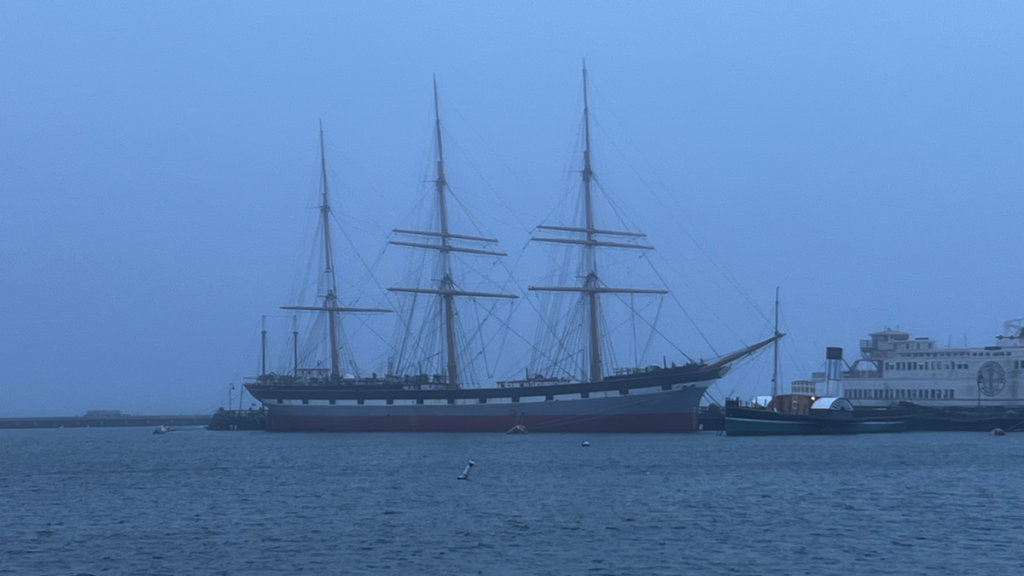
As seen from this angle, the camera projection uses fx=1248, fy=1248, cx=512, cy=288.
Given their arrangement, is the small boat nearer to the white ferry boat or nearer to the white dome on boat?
the white dome on boat

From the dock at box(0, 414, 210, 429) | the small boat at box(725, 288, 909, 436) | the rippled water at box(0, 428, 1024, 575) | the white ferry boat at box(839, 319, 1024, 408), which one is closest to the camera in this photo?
the rippled water at box(0, 428, 1024, 575)

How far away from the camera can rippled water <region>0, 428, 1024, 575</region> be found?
85.9 feet

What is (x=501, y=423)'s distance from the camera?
7888cm

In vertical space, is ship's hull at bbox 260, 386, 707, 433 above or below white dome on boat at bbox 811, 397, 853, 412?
below

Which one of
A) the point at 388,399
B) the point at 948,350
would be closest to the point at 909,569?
the point at 388,399

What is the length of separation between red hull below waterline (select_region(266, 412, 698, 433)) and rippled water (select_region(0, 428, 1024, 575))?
1517cm

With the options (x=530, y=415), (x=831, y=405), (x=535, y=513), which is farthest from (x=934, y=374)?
(x=535, y=513)

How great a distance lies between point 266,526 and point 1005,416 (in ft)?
200

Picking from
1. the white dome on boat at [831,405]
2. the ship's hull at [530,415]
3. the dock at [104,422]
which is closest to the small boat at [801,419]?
the white dome on boat at [831,405]

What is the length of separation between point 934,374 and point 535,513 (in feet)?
→ 227

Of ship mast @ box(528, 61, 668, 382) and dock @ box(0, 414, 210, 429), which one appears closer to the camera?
ship mast @ box(528, 61, 668, 382)

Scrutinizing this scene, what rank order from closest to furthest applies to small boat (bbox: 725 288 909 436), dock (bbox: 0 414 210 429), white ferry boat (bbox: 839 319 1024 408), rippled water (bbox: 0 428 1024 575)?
rippled water (bbox: 0 428 1024 575), small boat (bbox: 725 288 909 436), white ferry boat (bbox: 839 319 1024 408), dock (bbox: 0 414 210 429)

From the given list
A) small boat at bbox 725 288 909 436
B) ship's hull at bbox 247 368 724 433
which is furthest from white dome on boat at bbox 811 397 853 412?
ship's hull at bbox 247 368 724 433

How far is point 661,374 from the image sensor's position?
7319 centimetres
